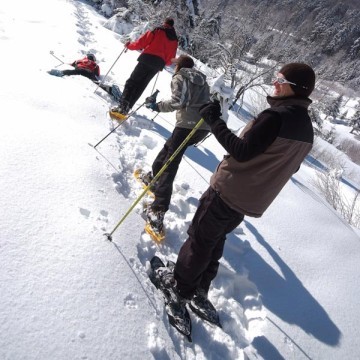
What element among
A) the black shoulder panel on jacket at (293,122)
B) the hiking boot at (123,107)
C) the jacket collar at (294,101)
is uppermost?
the jacket collar at (294,101)

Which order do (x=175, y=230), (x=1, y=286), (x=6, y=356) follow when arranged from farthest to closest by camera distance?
(x=175, y=230) → (x=1, y=286) → (x=6, y=356)

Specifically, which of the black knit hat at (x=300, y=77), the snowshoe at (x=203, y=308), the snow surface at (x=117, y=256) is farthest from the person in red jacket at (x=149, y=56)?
the black knit hat at (x=300, y=77)

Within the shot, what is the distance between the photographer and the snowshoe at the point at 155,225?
10.3 ft

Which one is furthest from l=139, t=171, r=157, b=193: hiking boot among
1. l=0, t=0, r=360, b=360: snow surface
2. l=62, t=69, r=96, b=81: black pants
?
l=62, t=69, r=96, b=81: black pants

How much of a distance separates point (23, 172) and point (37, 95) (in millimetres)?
1978

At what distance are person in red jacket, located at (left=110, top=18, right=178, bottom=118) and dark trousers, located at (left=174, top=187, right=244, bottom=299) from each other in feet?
11.0

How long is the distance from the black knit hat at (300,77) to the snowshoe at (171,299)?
5.64 ft

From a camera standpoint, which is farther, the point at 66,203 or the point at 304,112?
the point at 66,203

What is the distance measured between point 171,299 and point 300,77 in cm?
189

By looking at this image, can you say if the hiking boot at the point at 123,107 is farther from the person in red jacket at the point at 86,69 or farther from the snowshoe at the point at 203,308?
the snowshoe at the point at 203,308

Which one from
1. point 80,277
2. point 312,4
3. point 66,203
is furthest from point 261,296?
point 312,4

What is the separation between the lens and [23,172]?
8.98 feet

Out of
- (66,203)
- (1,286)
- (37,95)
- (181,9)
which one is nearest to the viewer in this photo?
(1,286)

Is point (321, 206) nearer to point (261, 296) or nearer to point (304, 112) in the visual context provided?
point (261, 296)
